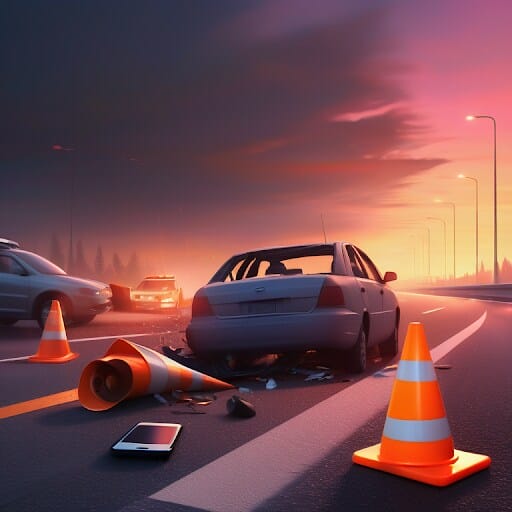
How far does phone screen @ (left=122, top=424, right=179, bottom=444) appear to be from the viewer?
17.1 feet

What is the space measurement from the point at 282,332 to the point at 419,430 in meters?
3.98

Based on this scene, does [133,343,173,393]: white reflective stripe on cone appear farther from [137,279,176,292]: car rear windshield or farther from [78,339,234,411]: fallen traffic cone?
[137,279,176,292]: car rear windshield

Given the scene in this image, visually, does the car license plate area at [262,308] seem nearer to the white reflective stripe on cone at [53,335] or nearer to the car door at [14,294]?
the white reflective stripe on cone at [53,335]

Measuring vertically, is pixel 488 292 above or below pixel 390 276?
below

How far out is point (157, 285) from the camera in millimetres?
28500

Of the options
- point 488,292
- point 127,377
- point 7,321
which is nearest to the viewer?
point 127,377

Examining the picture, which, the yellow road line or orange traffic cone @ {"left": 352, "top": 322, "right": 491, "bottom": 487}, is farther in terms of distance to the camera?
the yellow road line

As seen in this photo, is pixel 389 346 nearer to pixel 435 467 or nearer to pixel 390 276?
pixel 390 276

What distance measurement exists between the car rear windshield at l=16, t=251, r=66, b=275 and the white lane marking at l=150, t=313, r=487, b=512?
1156 cm

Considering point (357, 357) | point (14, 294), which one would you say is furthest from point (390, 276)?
point (14, 294)

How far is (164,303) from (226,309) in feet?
59.9

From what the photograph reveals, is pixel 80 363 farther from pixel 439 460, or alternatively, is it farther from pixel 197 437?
pixel 439 460

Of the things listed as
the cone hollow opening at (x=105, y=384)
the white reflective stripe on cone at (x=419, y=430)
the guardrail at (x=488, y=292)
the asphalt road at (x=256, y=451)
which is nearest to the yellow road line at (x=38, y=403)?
the asphalt road at (x=256, y=451)

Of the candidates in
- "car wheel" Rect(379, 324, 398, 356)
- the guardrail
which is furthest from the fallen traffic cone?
the guardrail
